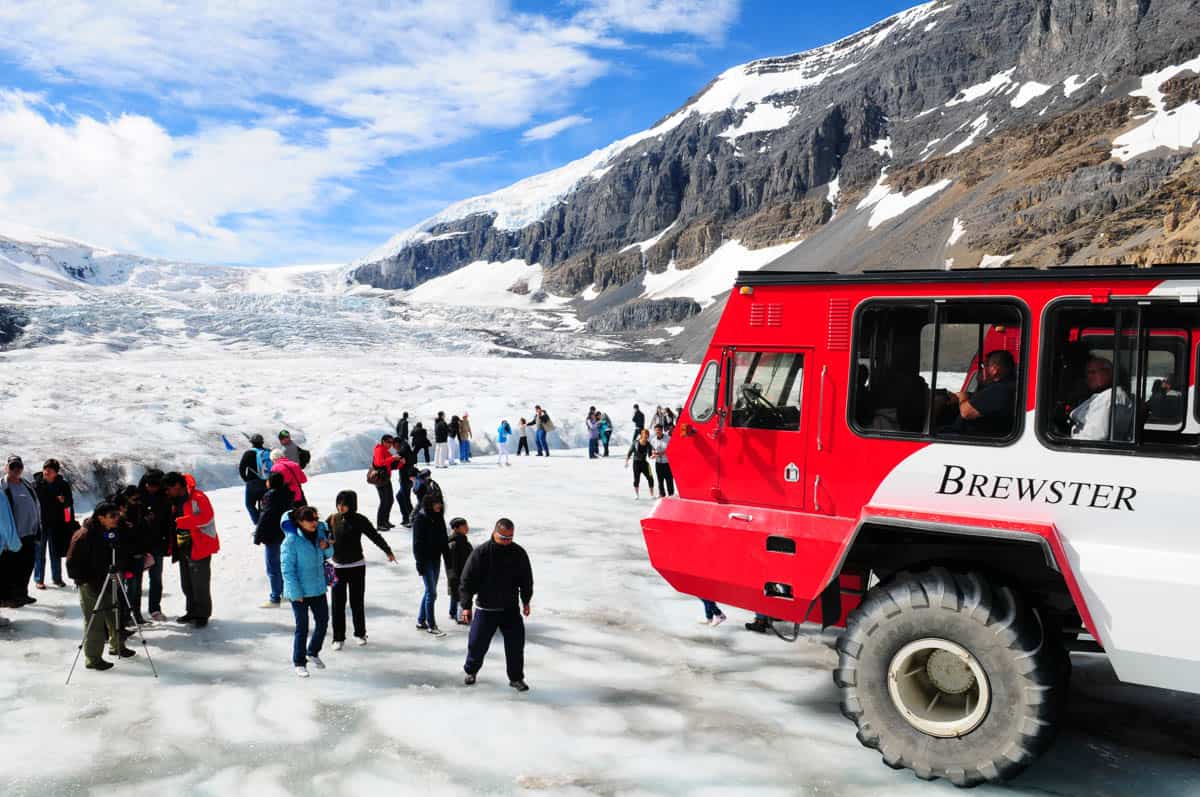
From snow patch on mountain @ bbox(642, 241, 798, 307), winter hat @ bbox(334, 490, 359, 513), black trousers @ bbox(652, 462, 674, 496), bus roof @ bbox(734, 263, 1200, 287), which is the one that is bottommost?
black trousers @ bbox(652, 462, 674, 496)

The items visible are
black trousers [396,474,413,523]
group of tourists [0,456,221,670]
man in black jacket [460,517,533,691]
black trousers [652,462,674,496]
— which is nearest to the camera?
man in black jacket [460,517,533,691]

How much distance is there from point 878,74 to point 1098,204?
370 ft

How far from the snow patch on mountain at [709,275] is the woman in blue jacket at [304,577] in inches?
5648

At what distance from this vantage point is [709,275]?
559 feet

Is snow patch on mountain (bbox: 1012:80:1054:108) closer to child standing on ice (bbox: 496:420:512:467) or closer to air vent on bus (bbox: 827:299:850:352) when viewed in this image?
child standing on ice (bbox: 496:420:512:467)

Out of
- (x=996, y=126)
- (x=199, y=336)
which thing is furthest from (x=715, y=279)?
(x=199, y=336)

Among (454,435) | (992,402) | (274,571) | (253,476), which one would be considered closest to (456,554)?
(274,571)

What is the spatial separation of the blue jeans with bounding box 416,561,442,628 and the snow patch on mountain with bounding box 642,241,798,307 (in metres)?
142

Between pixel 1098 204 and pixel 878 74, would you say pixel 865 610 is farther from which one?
pixel 878 74

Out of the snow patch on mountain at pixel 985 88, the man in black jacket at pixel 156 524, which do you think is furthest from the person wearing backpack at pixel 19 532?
the snow patch on mountain at pixel 985 88

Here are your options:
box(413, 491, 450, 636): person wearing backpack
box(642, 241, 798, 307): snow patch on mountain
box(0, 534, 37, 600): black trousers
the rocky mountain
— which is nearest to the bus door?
box(413, 491, 450, 636): person wearing backpack

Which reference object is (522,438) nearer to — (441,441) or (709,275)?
(441,441)

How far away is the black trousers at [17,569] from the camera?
9.46 meters

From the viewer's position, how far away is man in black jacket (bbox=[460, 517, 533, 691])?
7.34 m
